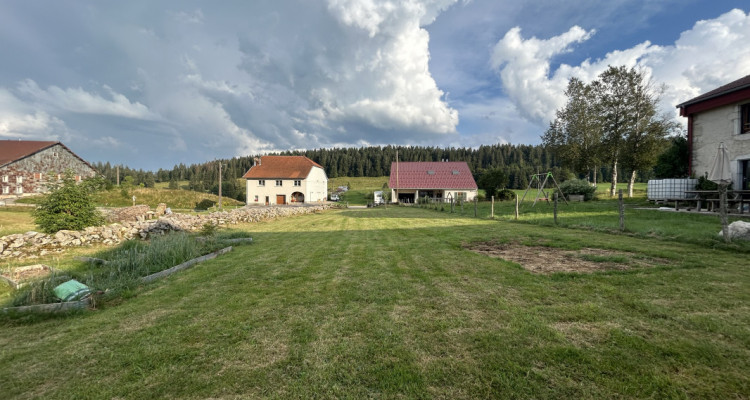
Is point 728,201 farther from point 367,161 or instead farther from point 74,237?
point 367,161

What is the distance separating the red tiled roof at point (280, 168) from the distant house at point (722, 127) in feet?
135

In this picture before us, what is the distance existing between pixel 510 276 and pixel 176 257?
23.8 ft

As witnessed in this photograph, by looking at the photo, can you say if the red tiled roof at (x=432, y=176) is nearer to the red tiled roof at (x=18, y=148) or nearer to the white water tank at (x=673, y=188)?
the white water tank at (x=673, y=188)

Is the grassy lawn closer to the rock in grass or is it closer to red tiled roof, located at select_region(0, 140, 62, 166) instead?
the rock in grass

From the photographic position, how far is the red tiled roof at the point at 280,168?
46.9m

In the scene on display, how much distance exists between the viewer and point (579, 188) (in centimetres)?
2478

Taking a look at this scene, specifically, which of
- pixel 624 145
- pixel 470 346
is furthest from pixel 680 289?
pixel 624 145

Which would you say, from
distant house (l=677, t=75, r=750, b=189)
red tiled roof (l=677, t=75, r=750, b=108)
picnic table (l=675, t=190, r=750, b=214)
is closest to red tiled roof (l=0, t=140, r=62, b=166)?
picnic table (l=675, t=190, r=750, b=214)

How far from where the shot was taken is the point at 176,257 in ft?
23.1

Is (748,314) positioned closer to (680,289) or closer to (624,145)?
(680,289)

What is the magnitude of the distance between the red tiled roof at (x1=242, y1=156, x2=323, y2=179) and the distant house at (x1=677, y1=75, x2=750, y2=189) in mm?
41151

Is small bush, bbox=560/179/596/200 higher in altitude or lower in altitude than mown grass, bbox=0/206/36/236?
higher

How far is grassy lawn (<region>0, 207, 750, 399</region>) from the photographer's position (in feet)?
7.87

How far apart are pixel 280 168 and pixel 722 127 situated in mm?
47393
